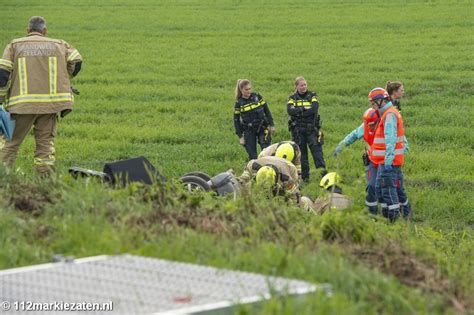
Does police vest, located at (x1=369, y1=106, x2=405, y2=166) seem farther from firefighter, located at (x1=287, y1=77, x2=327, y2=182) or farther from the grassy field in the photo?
firefighter, located at (x1=287, y1=77, x2=327, y2=182)

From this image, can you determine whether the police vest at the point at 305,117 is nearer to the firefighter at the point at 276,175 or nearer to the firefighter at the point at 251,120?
the firefighter at the point at 251,120

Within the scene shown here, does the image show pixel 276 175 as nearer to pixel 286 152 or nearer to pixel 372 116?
pixel 372 116

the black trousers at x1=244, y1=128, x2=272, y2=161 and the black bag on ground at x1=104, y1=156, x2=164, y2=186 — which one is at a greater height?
the black bag on ground at x1=104, y1=156, x2=164, y2=186

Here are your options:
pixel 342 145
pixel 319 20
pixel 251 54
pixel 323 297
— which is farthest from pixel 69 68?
pixel 319 20

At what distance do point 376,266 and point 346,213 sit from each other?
1.05 metres

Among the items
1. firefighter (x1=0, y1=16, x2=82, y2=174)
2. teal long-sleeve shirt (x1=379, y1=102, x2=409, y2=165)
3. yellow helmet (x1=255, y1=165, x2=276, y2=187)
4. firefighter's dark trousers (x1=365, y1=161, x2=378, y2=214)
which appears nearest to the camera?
yellow helmet (x1=255, y1=165, x2=276, y2=187)

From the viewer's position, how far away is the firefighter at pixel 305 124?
14.9 metres

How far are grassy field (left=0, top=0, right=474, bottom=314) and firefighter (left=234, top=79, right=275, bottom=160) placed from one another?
473 millimetres

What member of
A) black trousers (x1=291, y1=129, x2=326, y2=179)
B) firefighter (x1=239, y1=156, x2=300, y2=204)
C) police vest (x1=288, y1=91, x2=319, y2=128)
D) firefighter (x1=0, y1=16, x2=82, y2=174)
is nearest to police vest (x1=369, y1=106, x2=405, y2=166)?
firefighter (x1=239, y1=156, x2=300, y2=204)

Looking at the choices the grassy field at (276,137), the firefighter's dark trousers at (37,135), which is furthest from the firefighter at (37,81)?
the grassy field at (276,137)

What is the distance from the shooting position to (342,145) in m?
12.8

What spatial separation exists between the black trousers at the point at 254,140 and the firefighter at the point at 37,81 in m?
4.73

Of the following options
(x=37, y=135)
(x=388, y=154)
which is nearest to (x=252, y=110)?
(x=388, y=154)

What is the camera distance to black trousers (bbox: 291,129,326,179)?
14.9 metres
